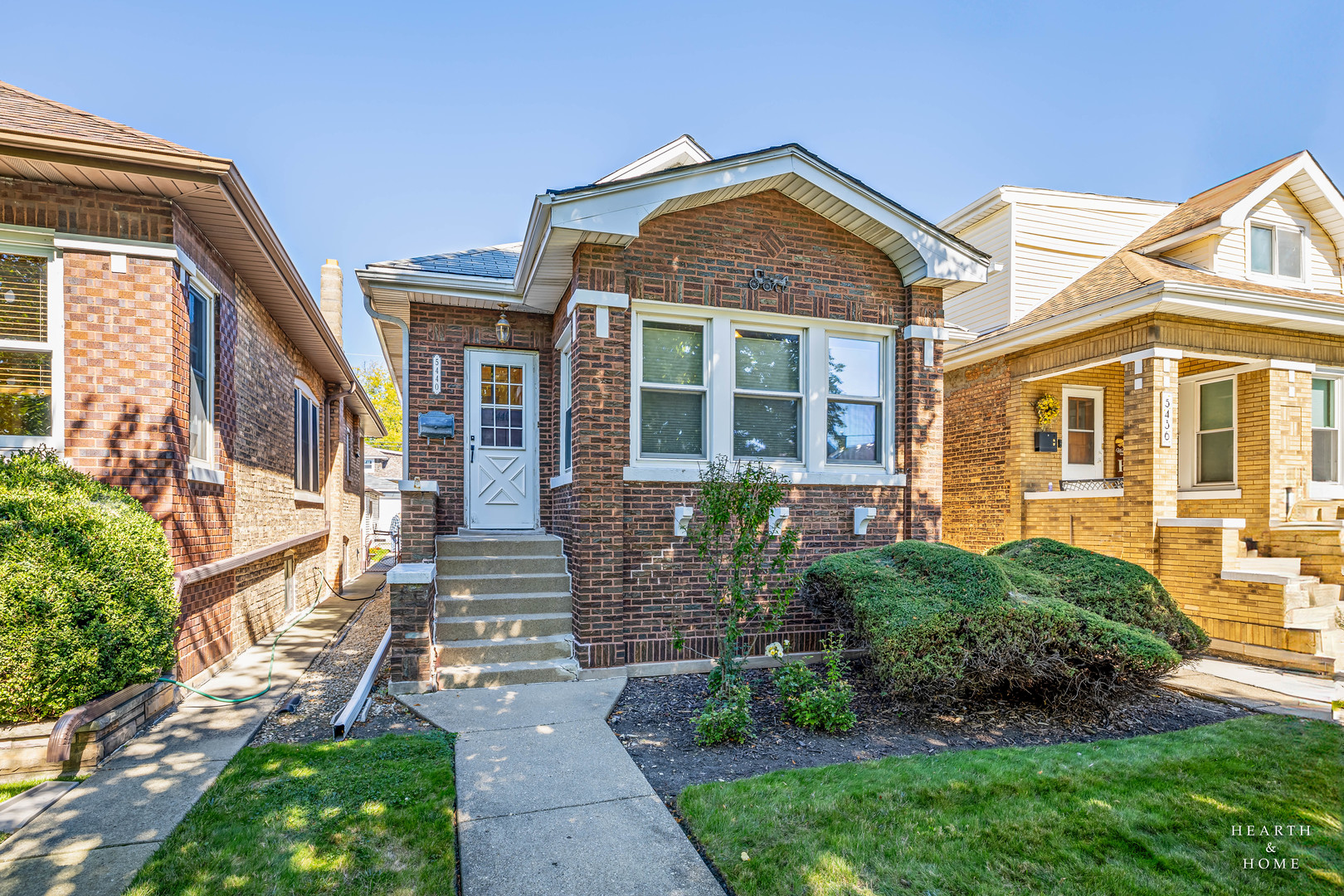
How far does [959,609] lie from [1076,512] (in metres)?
6.00

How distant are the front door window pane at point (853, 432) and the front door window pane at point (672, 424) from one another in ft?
4.92

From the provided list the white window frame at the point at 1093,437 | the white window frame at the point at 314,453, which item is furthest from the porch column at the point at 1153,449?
the white window frame at the point at 314,453

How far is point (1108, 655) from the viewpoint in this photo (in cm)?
498

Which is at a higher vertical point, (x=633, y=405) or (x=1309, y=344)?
(x=1309, y=344)

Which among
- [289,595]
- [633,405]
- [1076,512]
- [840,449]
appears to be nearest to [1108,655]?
[840,449]

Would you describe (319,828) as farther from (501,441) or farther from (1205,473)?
(1205,473)

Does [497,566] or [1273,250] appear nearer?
[497,566]

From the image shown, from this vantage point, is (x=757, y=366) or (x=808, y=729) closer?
(x=808, y=729)

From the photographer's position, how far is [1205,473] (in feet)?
32.3

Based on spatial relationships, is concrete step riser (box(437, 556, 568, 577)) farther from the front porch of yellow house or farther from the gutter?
the front porch of yellow house

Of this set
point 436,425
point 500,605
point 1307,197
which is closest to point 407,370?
point 436,425

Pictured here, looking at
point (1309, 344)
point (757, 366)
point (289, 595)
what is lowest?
point (289, 595)

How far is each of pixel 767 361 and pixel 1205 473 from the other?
24.8ft

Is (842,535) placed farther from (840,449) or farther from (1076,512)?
(1076,512)
